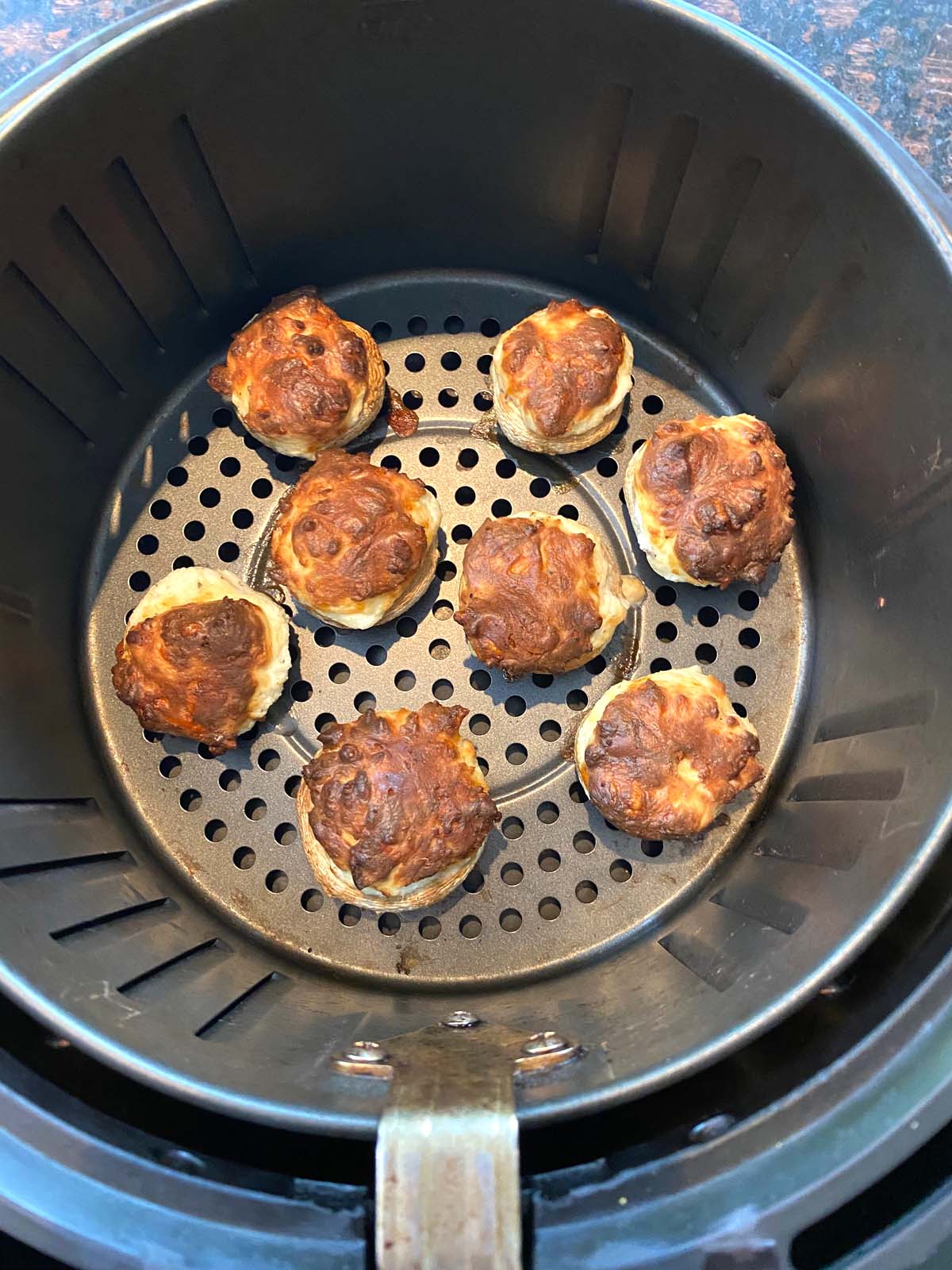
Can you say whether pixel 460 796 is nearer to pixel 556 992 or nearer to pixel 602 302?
pixel 556 992

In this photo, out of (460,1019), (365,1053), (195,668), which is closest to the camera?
(365,1053)

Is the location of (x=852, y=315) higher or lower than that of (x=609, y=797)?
higher

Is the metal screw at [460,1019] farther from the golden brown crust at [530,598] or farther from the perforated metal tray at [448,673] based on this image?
the golden brown crust at [530,598]

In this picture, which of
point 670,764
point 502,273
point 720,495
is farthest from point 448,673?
point 502,273

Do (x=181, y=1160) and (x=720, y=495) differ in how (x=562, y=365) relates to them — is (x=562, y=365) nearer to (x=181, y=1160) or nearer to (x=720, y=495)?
(x=720, y=495)

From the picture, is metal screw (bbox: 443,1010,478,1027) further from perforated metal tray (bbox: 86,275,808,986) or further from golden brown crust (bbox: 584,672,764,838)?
golden brown crust (bbox: 584,672,764,838)

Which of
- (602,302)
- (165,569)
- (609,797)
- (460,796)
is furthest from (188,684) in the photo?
(602,302)

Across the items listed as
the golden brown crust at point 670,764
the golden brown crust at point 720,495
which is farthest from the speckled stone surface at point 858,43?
the golden brown crust at point 670,764
